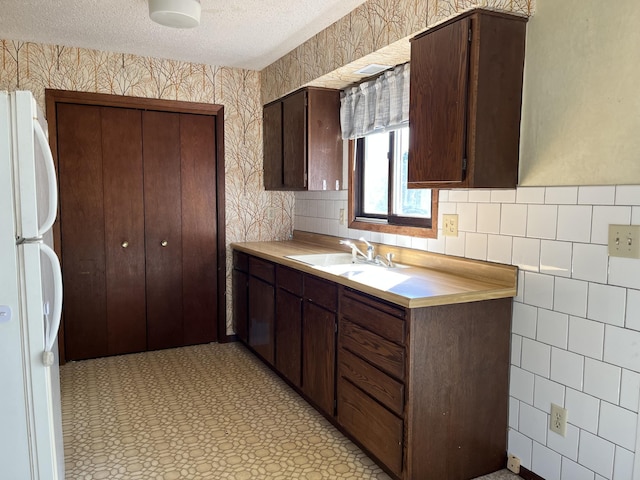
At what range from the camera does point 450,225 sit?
2514 millimetres

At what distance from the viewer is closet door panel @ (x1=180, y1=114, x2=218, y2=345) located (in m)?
3.93

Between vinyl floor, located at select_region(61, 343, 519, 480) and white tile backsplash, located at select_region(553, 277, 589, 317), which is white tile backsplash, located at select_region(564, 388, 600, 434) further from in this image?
vinyl floor, located at select_region(61, 343, 519, 480)

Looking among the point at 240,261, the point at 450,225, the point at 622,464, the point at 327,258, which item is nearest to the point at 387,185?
the point at 327,258

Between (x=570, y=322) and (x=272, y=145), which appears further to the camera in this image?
(x=272, y=145)

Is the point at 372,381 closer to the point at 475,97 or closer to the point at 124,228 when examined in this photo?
the point at 475,97

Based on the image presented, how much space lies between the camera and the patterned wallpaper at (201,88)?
337cm

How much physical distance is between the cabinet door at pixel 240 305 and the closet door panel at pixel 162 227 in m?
0.46

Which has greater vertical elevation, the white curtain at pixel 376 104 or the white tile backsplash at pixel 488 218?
the white curtain at pixel 376 104

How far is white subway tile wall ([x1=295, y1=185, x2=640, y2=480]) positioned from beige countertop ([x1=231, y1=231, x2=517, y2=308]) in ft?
0.23

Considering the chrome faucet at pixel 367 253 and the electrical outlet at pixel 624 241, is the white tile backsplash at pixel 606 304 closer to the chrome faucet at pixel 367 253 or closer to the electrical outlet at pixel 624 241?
the electrical outlet at pixel 624 241

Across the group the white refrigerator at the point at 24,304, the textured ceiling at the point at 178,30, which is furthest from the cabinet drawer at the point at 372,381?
the textured ceiling at the point at 178,30

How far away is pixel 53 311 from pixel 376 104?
2143 millimetres

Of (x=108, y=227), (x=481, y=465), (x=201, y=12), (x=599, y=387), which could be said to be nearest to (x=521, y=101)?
(x=599, y=387)

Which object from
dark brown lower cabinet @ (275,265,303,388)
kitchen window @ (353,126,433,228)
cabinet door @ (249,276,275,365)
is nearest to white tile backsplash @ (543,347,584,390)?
kitchen window @ (353,126,433,228)
